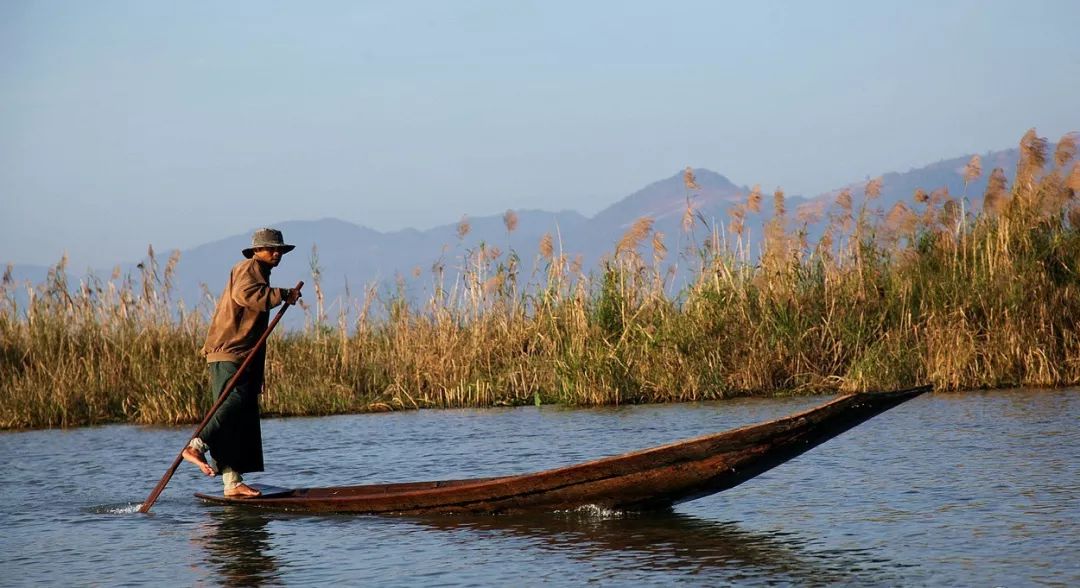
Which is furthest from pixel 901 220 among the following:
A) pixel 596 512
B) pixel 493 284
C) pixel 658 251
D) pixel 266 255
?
pixel 266 255

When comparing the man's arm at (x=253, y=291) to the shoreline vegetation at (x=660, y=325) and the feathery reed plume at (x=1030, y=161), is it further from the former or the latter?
the feathery reed plume at (x=1030, y=161)

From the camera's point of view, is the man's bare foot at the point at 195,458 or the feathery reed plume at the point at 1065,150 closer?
the man's bare foot at the point at 195,458

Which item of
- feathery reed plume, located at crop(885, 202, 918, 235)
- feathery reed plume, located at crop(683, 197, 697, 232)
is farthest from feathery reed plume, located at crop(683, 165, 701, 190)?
feathery reed plume, located at crop(885, 202, 918, 235)

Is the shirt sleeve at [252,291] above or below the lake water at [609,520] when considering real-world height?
above

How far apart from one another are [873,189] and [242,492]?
32.5 feet

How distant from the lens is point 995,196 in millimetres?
14289

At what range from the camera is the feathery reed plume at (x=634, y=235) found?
1490cm

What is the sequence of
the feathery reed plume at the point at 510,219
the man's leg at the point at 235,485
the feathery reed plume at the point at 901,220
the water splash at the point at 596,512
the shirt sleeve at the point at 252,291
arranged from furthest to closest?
the feathery reed plume at the point at 510,219, the feathery reed plume at the point at 901,220, the man's leg at the point at 235,485, the shirt sleeve at the point at 252,291, the water splash at the point at 596,512

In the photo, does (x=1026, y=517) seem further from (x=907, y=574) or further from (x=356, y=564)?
(x=356, y=564)

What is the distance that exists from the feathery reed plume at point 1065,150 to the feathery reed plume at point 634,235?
4484 mm

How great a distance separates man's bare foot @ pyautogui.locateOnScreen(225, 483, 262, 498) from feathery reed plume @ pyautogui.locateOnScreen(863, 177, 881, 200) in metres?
9.25

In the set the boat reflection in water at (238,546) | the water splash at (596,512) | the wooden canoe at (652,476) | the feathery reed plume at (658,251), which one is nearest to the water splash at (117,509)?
the boat reflection in water at (238,546)

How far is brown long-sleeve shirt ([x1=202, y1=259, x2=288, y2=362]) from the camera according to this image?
854 centimetres

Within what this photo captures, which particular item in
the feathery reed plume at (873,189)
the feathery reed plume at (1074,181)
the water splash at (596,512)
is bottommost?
the water splash at (596,512)
